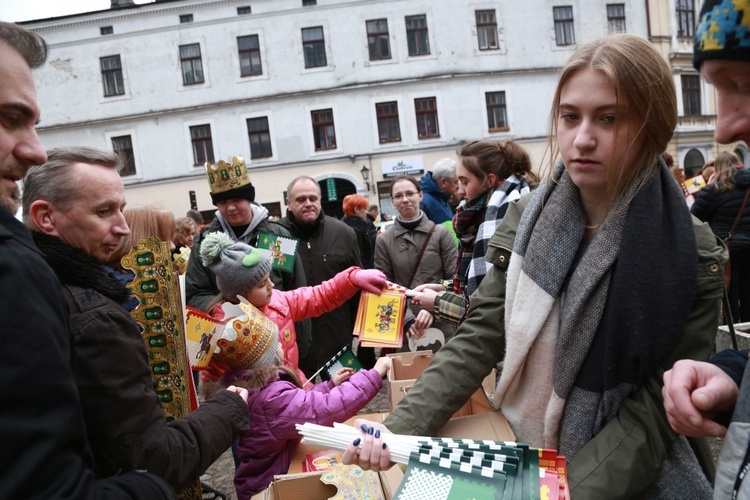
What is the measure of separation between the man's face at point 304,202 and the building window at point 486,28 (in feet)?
64.1

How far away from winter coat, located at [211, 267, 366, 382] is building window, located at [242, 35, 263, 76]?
20.3 m

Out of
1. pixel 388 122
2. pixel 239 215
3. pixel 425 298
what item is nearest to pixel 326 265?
pixel 239 215

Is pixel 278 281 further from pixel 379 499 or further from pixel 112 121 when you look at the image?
pixel 112 121

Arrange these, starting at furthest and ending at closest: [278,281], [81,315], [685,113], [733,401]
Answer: [685,113] < [278,281] < [81,315] < [733,401]

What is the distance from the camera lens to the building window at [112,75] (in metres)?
21.4

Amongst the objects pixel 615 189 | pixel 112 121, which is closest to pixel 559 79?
pixel 615 189

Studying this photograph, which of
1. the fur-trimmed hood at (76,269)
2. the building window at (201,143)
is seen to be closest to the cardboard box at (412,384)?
the fur-trimmed hood at (76,269)

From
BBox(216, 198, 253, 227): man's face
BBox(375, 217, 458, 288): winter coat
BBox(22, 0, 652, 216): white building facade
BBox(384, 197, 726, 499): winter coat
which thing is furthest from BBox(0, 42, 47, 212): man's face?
BBox(22, 0, 652, 216): white building facade

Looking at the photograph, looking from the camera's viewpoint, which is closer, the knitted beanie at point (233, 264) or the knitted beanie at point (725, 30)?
the knitted beanie at point (725, 30)

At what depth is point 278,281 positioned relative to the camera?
141 inches

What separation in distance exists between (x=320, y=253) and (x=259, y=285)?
176 centimetres

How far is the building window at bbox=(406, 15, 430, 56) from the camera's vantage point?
836 inches

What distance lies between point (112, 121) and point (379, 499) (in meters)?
23.4

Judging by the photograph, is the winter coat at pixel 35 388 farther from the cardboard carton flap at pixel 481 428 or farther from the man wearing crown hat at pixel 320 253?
the man wearing crown hat at pixel 320 253
